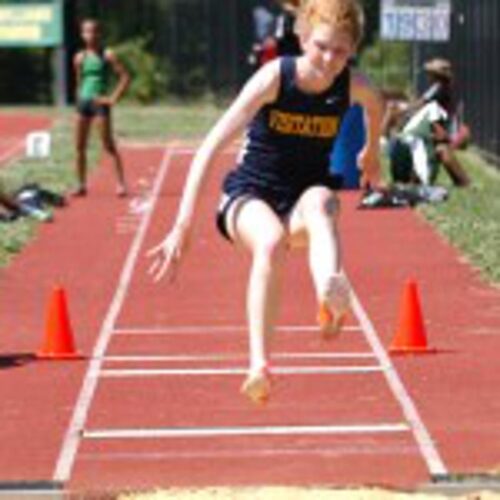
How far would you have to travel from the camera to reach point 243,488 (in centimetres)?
1002

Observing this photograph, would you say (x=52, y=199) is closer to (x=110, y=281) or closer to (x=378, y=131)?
(x=110, y=281)

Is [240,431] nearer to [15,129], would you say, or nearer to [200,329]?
[200,329]

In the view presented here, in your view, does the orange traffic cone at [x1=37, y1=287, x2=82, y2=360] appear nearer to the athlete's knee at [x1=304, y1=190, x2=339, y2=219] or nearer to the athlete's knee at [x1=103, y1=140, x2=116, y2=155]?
the athlete's knee at [x1=304, y1=190, x2=339, y2=219]

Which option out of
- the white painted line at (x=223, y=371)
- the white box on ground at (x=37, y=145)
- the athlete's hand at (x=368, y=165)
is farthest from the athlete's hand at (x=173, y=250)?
the white box on ground at (x=37, y=145)

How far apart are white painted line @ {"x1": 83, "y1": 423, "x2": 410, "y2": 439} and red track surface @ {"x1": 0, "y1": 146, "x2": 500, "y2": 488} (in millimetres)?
40

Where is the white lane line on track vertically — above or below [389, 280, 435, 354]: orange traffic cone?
above

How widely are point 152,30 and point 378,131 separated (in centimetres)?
4207

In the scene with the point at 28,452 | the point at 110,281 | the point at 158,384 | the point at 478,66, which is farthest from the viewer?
the point at 478,66

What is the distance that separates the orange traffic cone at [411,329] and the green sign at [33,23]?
3451 centimetres

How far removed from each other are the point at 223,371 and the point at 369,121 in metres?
3.85

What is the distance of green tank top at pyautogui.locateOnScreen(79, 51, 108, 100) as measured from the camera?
87.4 ft

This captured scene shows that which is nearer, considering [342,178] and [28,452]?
[342,178]

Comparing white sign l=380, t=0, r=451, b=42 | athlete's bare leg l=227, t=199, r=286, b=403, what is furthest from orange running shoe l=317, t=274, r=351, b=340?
white sign l=380, t=0, r=451, b=42

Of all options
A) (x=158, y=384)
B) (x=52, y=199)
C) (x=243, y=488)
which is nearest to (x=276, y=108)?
(x=243, y=488)
